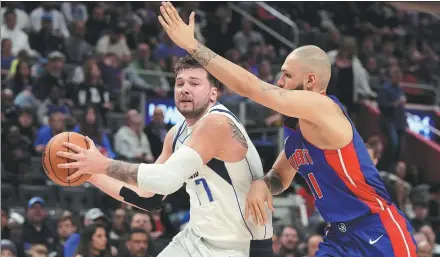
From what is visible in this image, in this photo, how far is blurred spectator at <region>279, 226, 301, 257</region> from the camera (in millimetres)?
11391

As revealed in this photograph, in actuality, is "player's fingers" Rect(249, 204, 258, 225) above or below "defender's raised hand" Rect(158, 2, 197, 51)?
below

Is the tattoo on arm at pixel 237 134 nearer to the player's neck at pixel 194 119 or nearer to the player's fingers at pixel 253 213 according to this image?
the player's neck at pixel 194 119

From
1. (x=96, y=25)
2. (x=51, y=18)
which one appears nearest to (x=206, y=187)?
(x=51, y=18)

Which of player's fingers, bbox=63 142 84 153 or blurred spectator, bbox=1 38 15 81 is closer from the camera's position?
player's fingers, bbox=63 142 84 153

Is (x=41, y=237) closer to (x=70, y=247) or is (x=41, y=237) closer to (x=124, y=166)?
(x=70, y=247)

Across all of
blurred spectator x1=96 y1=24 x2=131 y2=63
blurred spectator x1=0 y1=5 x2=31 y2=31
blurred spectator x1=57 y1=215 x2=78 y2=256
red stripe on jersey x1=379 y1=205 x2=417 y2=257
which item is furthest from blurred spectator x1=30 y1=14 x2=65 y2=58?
red stripe on jersey x1=379 y1=205 x2=417 y2=257

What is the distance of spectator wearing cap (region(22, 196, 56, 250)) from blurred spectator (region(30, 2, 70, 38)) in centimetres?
491

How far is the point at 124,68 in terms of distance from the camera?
1541cm

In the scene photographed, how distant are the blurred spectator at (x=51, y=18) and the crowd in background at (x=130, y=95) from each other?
22 mm

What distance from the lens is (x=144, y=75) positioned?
608 inches

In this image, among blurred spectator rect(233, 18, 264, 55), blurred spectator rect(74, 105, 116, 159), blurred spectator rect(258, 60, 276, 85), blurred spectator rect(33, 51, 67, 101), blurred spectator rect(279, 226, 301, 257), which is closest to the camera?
blurred spectator rect(279, 226, 301, 257)

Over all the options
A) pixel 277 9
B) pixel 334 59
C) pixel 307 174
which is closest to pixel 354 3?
pixel 277 9

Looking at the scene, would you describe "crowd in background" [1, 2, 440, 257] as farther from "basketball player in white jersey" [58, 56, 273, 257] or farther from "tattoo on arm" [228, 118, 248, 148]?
"tattoo on arm" [228, 118, 248, 148]

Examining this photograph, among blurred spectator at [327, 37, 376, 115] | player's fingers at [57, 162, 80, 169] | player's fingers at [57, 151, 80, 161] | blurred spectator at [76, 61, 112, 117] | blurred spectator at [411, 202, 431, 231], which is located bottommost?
player's fingers at [57, 162, 80, 169]
